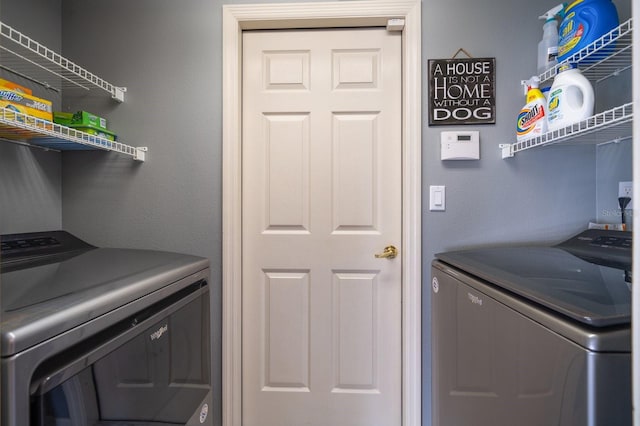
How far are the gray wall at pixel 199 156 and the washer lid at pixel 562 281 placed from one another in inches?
12.7

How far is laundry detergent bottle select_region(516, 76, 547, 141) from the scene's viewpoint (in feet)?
3.87

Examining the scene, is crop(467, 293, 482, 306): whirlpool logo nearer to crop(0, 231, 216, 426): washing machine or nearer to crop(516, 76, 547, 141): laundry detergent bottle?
crop(516, 76, 547, 141): laundry detergent bottle

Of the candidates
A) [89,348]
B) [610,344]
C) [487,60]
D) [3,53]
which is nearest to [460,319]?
→ [610,344]

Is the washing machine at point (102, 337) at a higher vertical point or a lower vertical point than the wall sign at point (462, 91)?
lower

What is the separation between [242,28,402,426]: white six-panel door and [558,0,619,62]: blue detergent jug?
644mm

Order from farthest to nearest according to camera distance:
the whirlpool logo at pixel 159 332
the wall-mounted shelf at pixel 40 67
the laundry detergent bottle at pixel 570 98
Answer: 1. the wall-mounted shelf at pixel 40 67
2. the laundry detergent bottle at pixel 570 98
3. the whirlpool logo at pixel 159 332

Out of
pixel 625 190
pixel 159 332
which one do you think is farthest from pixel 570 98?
pixel 159 332

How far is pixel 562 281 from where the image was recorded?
690 mm

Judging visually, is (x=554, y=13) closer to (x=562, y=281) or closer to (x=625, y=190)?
(x=625, y=190)

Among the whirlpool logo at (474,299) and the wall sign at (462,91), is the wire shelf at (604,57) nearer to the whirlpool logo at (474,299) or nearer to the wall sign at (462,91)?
the wall sign at (462,91)

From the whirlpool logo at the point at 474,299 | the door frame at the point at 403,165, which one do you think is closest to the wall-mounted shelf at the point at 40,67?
the door frame at the point at 403,165

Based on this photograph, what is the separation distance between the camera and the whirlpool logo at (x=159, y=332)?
753 mm

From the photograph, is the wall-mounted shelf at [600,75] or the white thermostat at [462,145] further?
the white thermostat at [462,145]

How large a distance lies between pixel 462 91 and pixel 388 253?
0.81 m
